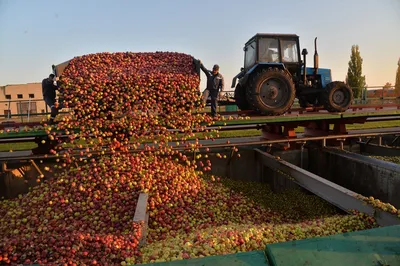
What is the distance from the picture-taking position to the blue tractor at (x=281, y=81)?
683 cm

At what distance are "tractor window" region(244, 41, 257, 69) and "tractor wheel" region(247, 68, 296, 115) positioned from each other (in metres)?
1.12

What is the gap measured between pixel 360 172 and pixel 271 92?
286cm

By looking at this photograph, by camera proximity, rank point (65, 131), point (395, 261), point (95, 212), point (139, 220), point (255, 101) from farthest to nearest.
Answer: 1. point (255, 101)
2. point (65, 131)
3. point (95, 212)
4. point (139, 220)
5. point (395, 261)

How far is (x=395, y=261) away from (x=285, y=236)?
1459 mm

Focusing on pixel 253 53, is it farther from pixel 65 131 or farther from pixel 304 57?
pixel 65 131

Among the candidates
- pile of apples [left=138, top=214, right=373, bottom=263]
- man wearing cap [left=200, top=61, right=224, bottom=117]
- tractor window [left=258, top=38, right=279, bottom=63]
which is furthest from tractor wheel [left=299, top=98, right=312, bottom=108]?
pile of apples [left=138, top=214, right=373, bottom=263]

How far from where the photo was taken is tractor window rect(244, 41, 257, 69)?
25.9ft

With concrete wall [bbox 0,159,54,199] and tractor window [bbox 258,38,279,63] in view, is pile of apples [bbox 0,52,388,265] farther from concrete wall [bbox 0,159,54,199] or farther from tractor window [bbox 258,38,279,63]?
tractor window [bbox 258,38,279,63]

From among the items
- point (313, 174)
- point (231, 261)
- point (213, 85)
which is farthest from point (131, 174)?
point (313, 174)

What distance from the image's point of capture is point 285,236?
3408 mm

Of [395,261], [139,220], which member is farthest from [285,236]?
[139,220]

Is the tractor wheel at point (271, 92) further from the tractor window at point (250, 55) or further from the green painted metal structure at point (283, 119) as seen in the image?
the tractor window at point (250, 55)

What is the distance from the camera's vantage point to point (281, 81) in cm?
691

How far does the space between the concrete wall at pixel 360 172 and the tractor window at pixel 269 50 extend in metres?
2.94
